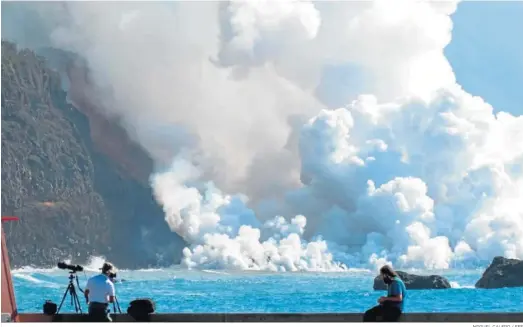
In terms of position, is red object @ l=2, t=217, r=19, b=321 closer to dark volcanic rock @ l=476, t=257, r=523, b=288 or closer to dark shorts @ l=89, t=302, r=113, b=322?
dark shorts @ l=89, t=302, r=113, b=322

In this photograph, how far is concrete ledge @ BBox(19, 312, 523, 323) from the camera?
11500 mm

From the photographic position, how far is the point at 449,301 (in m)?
49.2

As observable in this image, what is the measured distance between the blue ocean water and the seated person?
1317 inches

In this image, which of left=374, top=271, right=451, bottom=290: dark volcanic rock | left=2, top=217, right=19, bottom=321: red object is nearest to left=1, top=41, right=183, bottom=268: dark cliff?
left=374, top=271, right=451, bottom=290: dark volcanic rock

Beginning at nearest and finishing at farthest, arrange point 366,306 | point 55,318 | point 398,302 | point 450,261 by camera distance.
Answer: point 398,302 < point 55,318 < point 366,306 < point 450,261

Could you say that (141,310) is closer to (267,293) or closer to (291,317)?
(291,317)

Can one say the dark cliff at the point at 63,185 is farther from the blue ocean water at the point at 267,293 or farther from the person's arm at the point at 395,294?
the person's arm at the point at 395,294

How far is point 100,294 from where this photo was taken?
35.8ft


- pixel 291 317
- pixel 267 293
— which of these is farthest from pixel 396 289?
pixel 267 293

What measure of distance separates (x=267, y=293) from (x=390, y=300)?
4512 cm

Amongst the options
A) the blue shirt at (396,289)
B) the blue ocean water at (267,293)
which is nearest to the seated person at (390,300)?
the blue shirt at (396,289)

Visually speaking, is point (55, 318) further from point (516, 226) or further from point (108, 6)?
point (516, 226)

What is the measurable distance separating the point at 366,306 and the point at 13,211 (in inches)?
1331

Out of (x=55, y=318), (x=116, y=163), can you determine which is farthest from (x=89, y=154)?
(x=55, y=318)
